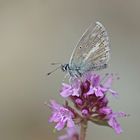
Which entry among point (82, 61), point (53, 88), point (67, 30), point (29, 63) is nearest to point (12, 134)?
point (53, 88)

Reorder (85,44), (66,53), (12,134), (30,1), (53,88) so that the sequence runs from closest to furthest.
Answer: (85,44) < (12,134) < (53,88) < (66,53) < (30,1)

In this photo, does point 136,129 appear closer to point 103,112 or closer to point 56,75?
point 56,75

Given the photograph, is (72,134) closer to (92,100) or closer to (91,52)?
(92,100)

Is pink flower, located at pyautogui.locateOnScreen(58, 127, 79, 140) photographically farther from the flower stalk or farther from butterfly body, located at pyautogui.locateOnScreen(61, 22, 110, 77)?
butterfly body, located at pyautogui.locateOnScreen(61, 22, 110, 77)

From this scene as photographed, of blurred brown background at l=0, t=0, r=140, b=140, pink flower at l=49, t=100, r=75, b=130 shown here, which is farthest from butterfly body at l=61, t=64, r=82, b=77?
blurred brown background at l=0, t=0, r=140, b=140

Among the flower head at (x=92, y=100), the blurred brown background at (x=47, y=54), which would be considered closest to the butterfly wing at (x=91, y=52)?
the flower head at (x=92, y=100)
